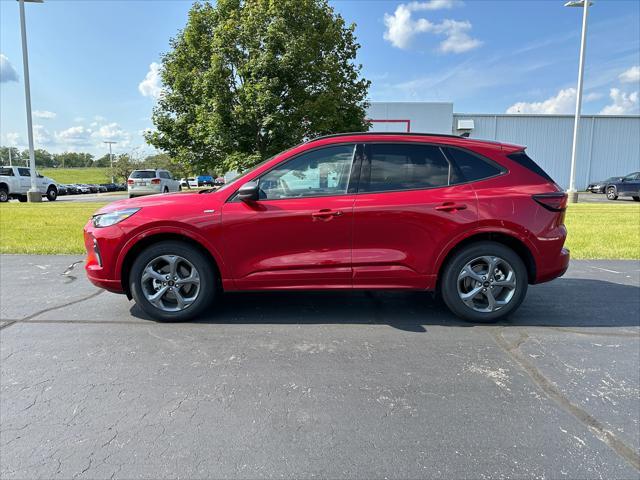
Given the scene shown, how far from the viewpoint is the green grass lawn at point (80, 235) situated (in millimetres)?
7348

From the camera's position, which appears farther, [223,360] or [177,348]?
[177,348]

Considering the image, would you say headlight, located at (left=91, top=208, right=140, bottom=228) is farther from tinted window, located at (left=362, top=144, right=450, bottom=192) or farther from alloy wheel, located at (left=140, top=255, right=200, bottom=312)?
tinted window, located at (left=362, top=144, right=450, bottom=192)

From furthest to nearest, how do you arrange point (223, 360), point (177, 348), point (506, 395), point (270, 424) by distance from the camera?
point (177, 348)
point (223, 360)
point (506, 395)
point (270, 424)

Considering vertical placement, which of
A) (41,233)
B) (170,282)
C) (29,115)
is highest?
(29,115)

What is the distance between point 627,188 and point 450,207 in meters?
25.7

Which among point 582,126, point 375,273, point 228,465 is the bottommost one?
point 228,465

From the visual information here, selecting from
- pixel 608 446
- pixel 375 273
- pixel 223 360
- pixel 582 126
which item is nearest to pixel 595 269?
pixel 375 273

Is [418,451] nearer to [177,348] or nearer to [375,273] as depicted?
[375,273]

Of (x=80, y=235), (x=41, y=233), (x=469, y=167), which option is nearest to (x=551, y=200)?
(x=469, y=167)

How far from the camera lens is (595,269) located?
20.3 ft

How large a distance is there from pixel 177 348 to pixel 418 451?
7.05ft

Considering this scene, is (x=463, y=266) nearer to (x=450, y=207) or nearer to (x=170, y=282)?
(x=450, y=207)

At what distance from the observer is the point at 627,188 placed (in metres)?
23.4

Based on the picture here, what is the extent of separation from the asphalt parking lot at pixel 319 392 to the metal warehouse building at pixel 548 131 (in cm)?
3260
